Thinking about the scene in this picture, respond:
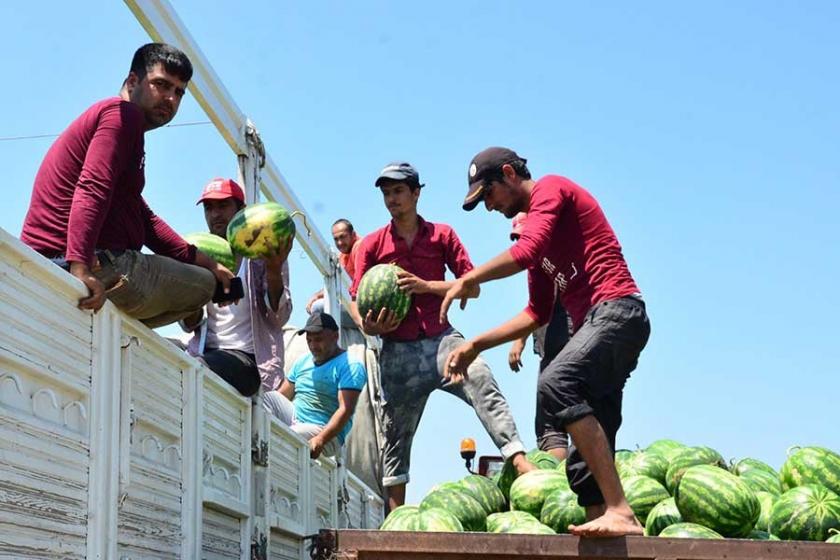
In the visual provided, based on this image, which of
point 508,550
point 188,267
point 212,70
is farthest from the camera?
point 212,70

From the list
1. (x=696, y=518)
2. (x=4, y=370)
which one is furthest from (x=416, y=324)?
(x=4, y=370)

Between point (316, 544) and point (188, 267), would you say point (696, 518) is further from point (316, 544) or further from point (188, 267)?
point (188, 267)

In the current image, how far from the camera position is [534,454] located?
610 centimetres

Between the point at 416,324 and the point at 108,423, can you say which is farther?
the point at 416,324

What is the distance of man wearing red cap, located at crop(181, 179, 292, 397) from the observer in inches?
271

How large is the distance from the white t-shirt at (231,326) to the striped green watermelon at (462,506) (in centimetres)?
225

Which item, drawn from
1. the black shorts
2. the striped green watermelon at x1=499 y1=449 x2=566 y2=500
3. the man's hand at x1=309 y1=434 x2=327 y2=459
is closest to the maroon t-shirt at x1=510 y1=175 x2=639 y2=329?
the black shorts

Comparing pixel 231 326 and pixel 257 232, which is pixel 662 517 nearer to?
pixel 257 232

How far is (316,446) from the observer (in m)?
7.97

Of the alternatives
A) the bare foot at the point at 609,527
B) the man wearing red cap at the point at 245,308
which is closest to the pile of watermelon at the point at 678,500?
the bare foot at the point at 609,527

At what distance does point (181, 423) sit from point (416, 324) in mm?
2212

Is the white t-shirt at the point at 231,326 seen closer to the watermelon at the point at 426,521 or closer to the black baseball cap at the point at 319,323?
the black baseball cap at the point at 319,323

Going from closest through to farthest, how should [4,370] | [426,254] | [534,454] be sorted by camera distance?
[4,370]
[534,454]
[426,254]

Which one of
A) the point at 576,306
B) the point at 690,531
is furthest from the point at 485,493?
the point at 690,531
